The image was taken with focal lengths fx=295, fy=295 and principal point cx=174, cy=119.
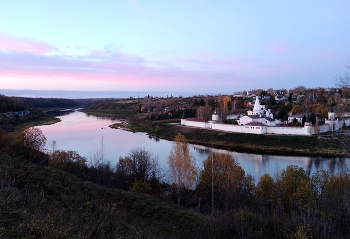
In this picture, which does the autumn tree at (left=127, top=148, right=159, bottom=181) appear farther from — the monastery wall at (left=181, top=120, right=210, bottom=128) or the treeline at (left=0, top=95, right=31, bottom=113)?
the treeline at (left=0, top=95, right=31, bottom=113)

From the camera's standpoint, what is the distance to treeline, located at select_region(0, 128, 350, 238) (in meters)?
4.30

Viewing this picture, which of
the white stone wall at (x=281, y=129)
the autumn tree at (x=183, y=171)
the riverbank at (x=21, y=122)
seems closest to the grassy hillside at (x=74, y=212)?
the autumn tree at (x=183, y=171)

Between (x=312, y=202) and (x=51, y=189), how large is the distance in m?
5.59

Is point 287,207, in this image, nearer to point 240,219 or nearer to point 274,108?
point 240,219

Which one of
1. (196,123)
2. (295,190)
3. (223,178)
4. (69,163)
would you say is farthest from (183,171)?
(196,123)

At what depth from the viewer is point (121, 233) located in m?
3.01

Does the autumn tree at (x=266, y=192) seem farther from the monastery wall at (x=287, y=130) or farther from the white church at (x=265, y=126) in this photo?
the monastery wall at (x=287, y=130)

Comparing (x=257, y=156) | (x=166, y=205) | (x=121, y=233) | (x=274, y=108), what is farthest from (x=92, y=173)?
(x=274, y=108)

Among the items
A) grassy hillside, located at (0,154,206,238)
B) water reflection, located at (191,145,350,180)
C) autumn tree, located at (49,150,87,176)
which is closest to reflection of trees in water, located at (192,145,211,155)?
water reflection, located at (191,145,350,180)

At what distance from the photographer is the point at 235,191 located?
25.8 ft

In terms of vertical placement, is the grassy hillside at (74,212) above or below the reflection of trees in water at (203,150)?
above

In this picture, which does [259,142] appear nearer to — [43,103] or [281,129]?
[281,129]

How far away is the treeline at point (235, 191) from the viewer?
4305mm

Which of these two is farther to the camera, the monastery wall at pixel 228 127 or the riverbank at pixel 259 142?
the monastery wall at pixel 228 127
